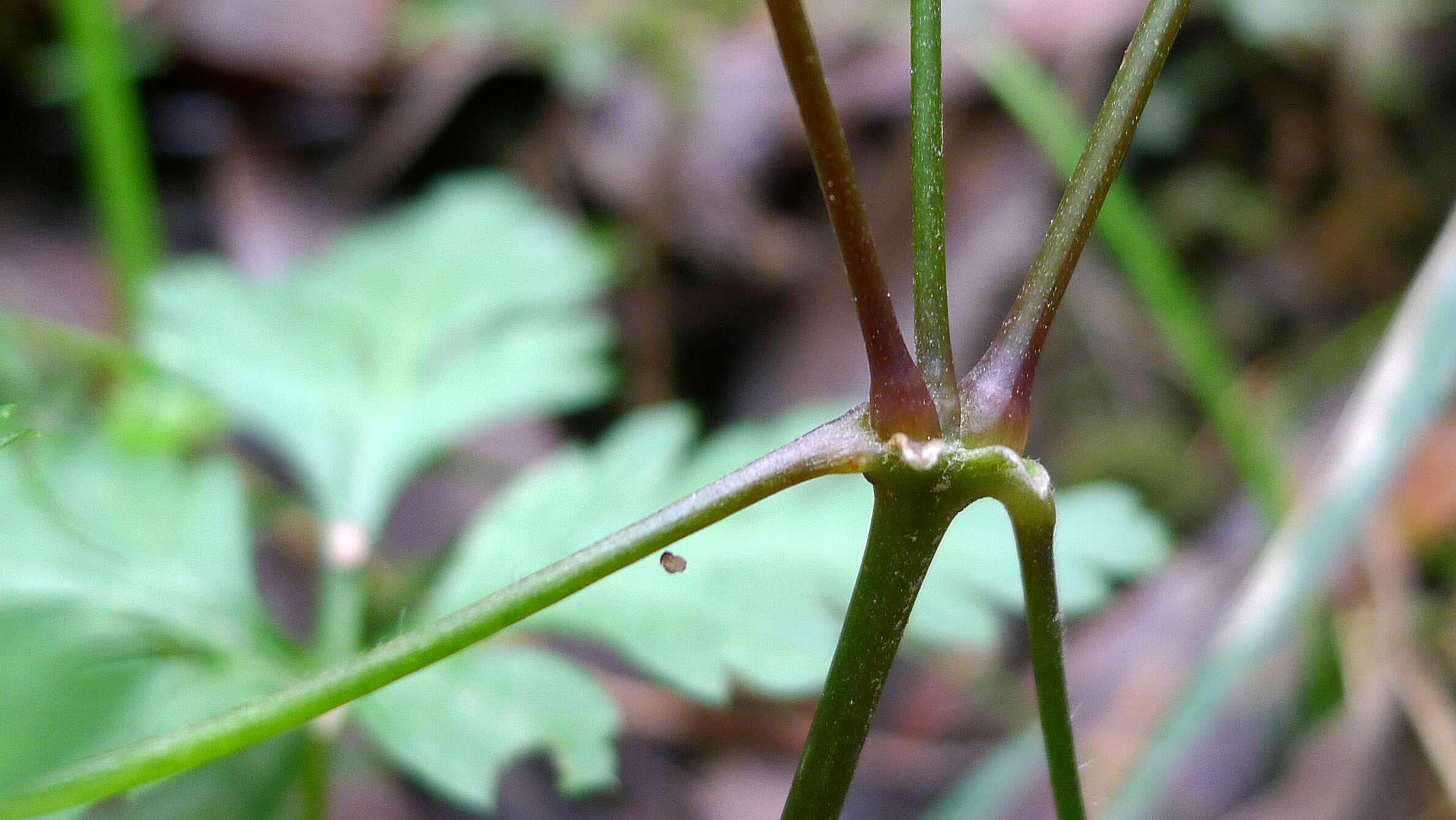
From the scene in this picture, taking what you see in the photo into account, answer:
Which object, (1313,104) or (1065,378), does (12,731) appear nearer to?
(1065,378)

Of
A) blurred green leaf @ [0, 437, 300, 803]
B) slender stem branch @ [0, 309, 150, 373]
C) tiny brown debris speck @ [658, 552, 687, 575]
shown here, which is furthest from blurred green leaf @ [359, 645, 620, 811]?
slender stem branch @ [0, 309, 150, 373]

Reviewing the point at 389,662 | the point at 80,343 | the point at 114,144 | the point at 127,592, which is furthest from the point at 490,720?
the point at 114,144

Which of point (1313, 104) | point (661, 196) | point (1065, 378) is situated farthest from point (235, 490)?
point (1313, 104)

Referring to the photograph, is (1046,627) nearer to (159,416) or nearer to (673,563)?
(673,563)

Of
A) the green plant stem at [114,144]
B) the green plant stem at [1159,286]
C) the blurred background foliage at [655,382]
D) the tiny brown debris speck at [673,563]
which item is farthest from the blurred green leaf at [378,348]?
the tiny brown debris speck at [673,563]

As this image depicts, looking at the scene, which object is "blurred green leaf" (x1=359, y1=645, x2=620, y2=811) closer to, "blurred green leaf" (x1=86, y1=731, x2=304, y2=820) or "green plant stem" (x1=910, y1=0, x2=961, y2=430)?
"blurred green leaf" (x1=86, y1=731, x2=304, y2=820)
